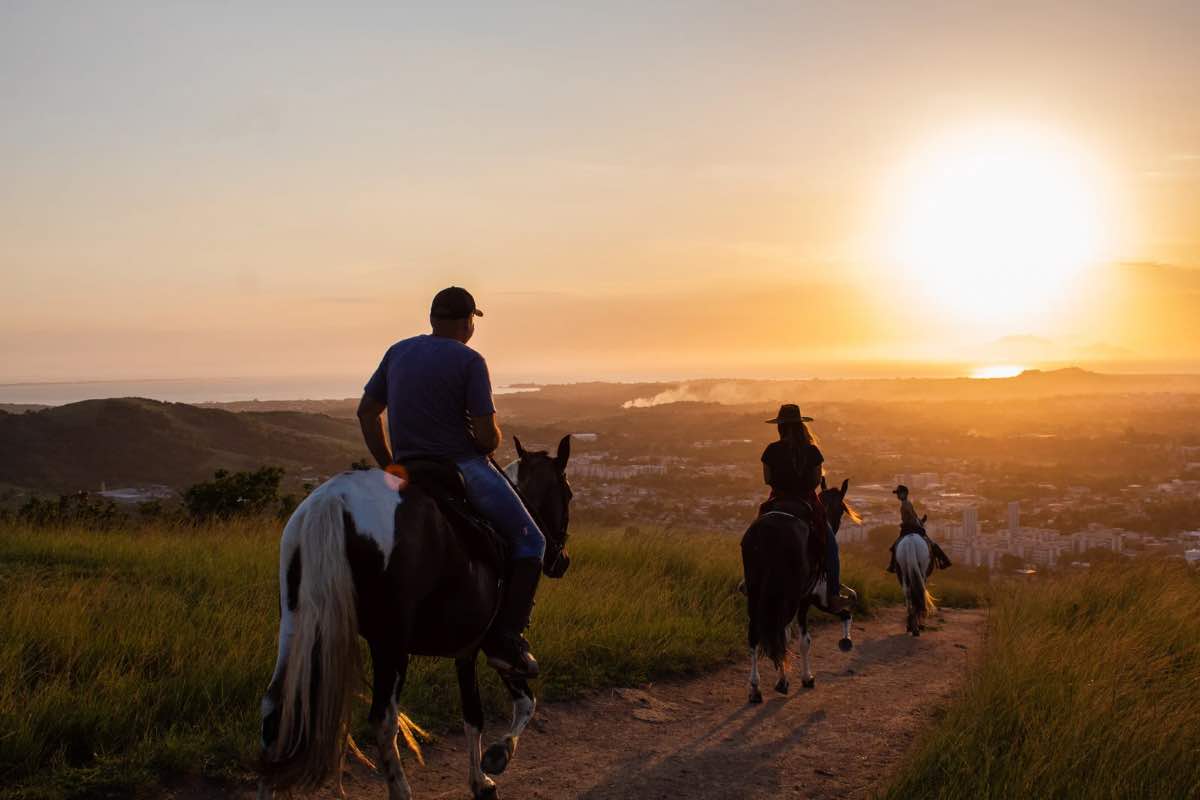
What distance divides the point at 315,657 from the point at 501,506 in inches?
59.2

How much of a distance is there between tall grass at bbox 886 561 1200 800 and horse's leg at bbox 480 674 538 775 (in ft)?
7.87

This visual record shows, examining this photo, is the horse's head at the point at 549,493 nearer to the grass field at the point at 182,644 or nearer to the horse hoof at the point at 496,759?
the horse hoof at the point at 496,759

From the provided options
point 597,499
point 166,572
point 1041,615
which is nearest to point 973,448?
point 597,499

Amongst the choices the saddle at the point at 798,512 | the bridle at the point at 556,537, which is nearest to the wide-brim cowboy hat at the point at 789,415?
the saddle at the point at 798,512

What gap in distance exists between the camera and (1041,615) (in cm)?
1155

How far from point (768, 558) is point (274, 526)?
8.00 m

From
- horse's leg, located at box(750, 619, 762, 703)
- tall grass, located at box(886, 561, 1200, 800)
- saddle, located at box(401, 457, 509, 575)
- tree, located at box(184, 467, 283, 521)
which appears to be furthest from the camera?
tree, located at box(184, 467, 283, 521)

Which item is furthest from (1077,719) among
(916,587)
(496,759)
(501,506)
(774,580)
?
(916,587)

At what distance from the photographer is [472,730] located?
5.82 m

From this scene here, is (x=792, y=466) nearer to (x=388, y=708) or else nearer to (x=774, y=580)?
(x=774, y=580)

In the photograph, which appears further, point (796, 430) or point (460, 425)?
point (796, 430)

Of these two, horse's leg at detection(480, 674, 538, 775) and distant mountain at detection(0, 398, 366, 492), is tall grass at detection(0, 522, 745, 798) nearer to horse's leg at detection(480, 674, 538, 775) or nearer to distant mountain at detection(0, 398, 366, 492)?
horse's leg at detection(480, 674, 538, 775)

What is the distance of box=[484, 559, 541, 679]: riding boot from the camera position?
5480 mm

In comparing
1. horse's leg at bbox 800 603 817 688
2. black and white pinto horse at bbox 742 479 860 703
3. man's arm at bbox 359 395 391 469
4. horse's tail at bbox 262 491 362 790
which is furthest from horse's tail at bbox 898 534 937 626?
horse's tail at bbox 262 491 362 790
